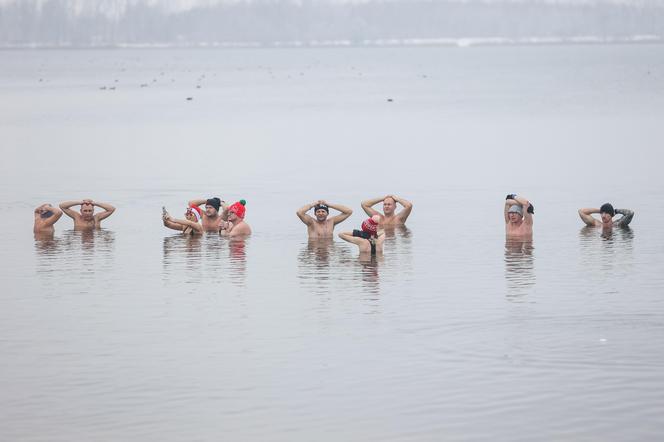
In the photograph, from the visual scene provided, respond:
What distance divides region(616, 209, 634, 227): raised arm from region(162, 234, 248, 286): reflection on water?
1058 cm

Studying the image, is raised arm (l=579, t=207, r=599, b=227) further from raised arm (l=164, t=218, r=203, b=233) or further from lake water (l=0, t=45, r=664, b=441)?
raised arm (l=164, t=218, r=203, b=233)

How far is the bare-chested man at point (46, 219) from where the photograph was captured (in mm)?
37969

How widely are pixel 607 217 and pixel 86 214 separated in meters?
14.8

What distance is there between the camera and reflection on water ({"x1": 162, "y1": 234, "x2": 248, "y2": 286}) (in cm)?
3195

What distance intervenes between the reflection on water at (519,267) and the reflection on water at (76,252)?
9931 millimetres

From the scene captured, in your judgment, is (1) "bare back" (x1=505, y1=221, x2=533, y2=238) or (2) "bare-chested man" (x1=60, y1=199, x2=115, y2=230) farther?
(2) "bare-chested man" (x1=60, y1=199, x2=115, y2=230)

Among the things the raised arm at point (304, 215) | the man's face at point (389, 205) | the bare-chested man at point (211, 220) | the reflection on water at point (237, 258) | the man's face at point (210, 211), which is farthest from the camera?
the man's face at point (389, 205)

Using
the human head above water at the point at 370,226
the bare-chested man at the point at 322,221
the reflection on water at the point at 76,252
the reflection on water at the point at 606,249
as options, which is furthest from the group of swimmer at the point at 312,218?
the human head above water at the point at 370,226

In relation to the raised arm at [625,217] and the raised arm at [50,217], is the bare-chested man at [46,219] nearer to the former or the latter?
the raised arm at [50,217]

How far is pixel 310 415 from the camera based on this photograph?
820 inches

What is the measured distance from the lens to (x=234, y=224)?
3741cm

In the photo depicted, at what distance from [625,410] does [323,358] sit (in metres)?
5.83

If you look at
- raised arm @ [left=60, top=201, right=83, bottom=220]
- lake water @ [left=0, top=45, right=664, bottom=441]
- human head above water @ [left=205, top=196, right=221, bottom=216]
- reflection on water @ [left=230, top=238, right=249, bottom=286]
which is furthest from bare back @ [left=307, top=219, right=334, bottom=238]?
raised arm @ [left=60, top=201, right=83, bottom=220]

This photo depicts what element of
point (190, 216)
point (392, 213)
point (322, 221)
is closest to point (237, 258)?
point (322, 221)
